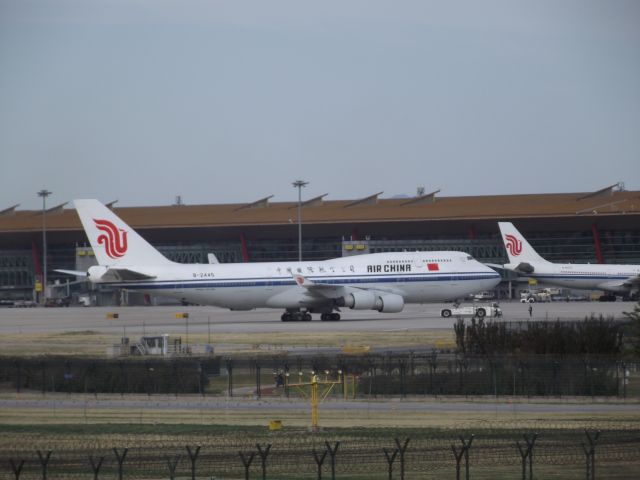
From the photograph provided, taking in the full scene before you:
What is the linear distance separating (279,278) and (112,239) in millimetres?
11108

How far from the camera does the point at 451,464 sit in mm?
22891

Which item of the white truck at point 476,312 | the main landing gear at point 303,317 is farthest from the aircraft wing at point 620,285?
the main landing gear at point 303,317

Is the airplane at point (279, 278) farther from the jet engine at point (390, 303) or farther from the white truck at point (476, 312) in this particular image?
the white truck at point (476, 312)

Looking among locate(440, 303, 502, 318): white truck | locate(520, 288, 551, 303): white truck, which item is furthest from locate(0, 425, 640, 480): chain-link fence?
locate(520, 288, 551, 303): white truck

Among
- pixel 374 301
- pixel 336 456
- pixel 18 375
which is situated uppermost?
pixel 374 301

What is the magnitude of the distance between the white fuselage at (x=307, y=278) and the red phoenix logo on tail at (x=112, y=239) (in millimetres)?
1833

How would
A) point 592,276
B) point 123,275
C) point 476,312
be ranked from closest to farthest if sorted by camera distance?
1. point 123,275
2. point 476,312
3. point 592,276

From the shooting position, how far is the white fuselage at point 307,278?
2857 inches

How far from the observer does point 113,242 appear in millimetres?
74125

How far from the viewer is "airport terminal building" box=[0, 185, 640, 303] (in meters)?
127

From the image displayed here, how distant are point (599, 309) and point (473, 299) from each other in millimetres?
33376

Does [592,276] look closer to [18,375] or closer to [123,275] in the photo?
[123,275]

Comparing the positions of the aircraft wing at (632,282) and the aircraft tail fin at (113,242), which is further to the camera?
the aircraft wing at (632,282)

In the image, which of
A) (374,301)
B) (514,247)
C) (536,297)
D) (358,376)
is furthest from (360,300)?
(536,297)
